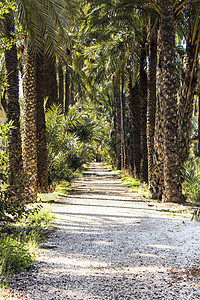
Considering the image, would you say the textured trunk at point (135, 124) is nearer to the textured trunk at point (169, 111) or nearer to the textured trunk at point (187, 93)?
the textured trunk at point (187, 93)

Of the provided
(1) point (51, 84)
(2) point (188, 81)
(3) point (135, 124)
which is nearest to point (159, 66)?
(2) point (188, 81)

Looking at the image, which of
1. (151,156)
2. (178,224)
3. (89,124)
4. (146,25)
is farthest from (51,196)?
(89,124)

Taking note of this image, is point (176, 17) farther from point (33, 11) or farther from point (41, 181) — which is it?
point (41, 181)

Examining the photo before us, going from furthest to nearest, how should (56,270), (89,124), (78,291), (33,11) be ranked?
1. (89,124)
2. (33,11)
3. (56,270)
4. (78,291)

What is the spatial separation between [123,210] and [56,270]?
5203mm

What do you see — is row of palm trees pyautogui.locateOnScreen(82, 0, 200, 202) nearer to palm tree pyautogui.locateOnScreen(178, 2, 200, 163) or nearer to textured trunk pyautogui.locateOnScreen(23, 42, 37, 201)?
palm tree pyautogui.locateOnScreen(178, 2, 200, 163)

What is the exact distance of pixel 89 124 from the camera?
20391 mm

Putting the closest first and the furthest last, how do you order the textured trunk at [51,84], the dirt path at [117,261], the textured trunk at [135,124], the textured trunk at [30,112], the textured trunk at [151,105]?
the dirt path at [117,261]
the textured trunk at [30,112]
the textured trunk at [151,105]
the textured trunk at [51,84]
the textured trunk at [135,124]

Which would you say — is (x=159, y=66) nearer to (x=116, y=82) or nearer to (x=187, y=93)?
(x=187, y=93)

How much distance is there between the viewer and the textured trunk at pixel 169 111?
1013 centimetres

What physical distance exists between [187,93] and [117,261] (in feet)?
29.0

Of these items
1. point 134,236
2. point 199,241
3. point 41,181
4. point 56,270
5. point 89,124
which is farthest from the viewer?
point 89,124

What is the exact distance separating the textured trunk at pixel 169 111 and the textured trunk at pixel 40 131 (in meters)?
4.18

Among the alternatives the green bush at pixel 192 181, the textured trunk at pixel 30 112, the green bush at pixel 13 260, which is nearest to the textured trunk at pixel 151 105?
the green bush at pixel 192 181
